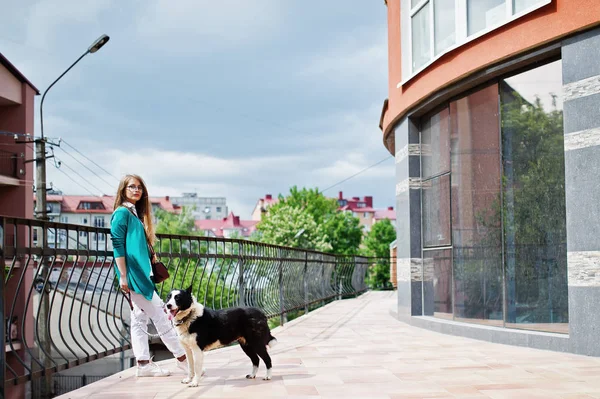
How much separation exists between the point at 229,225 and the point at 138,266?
5013 inches

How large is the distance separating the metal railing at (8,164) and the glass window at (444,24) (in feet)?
80.7

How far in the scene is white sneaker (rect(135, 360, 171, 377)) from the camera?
246 inches

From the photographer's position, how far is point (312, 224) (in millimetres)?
66500

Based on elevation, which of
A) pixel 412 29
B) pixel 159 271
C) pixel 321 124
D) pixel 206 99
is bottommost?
pixel 159 271

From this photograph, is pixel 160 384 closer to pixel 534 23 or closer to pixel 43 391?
pixel 534 23

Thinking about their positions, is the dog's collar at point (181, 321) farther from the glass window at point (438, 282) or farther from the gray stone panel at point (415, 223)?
the gray stone panel at point (415, 223)

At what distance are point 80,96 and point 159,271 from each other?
17899 cm

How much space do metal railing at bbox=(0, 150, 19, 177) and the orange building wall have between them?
23.1 meters

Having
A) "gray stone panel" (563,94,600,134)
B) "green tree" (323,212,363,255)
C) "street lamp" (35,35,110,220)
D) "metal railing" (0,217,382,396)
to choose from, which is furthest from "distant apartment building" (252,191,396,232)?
"gray stone panel" (563,94,600,134)

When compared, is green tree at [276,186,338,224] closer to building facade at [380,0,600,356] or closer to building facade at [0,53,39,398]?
building facade at [0,53,39,398]

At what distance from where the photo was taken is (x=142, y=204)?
632cm

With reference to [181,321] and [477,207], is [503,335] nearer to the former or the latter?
[477,207]

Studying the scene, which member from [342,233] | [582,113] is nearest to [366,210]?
[342,233]

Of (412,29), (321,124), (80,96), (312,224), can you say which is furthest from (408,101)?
(80,96)
